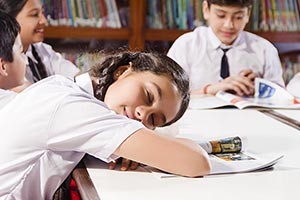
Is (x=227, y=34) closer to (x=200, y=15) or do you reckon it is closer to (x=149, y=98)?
(x=200, y=15)

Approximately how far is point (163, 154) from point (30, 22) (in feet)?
4.86

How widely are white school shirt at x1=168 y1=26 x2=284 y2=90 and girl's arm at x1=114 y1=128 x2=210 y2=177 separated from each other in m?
1.54

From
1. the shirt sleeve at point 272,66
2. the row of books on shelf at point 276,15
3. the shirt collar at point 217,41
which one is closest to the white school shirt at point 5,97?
the shirt collar at point 217,41

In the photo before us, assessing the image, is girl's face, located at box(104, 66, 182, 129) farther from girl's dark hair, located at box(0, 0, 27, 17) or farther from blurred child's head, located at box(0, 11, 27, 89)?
girl's dark hair, located at box(0, 0, 27, 17)

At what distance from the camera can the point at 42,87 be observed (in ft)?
3.52

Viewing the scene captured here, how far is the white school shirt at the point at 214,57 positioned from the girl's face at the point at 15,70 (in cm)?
93

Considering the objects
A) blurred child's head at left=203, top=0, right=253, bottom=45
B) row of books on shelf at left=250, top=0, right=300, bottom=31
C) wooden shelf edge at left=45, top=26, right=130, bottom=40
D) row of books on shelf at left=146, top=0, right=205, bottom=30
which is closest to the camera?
blurred child's head at left=203, top=0, right=253, bottom=45

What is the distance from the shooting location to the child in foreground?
0.95 m

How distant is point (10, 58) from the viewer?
169cm

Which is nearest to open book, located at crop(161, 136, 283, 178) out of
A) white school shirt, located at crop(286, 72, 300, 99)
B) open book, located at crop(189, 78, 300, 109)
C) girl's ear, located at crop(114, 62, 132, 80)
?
girl's ear, located at crop(114, 62, 132, 80)

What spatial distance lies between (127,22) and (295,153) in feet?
6.51

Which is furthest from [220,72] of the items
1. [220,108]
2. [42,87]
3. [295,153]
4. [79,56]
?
[42,87]

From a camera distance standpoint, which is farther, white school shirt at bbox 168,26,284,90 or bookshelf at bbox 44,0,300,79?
bookshelf at bbox 44,0,300,79

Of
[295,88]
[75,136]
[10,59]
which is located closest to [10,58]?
[10,59]
